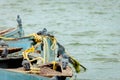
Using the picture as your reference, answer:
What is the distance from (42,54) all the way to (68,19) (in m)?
13.0

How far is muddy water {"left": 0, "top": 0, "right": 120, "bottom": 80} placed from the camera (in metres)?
13.4

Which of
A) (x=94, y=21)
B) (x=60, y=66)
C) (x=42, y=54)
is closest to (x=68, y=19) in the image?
(x=94, y=21)

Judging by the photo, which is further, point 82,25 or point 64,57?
point 82,25

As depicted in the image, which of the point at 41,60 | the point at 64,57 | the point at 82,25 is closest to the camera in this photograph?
the point at 64,57

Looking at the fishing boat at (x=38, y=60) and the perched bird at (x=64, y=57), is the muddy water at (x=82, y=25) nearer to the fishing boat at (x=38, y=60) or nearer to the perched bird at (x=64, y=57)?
the fishing boat at (x=38, y=60)

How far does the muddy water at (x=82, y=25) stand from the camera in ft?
44.0

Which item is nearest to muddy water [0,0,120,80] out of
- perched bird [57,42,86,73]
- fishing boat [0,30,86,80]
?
fishing boat [0,30,86,80]

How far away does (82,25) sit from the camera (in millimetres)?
20594

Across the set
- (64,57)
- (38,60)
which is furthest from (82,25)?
(64,57)

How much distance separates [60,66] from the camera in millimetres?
8352

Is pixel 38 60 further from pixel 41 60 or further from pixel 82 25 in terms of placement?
pixel 82 25

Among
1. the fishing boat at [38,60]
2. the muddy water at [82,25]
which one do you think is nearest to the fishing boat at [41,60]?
the fishing boat at [38,60]

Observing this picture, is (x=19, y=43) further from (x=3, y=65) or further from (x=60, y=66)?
(x=60, y=66)

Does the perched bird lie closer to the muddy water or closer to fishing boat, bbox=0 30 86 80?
fishing boat, bbox=0 30 86 80
